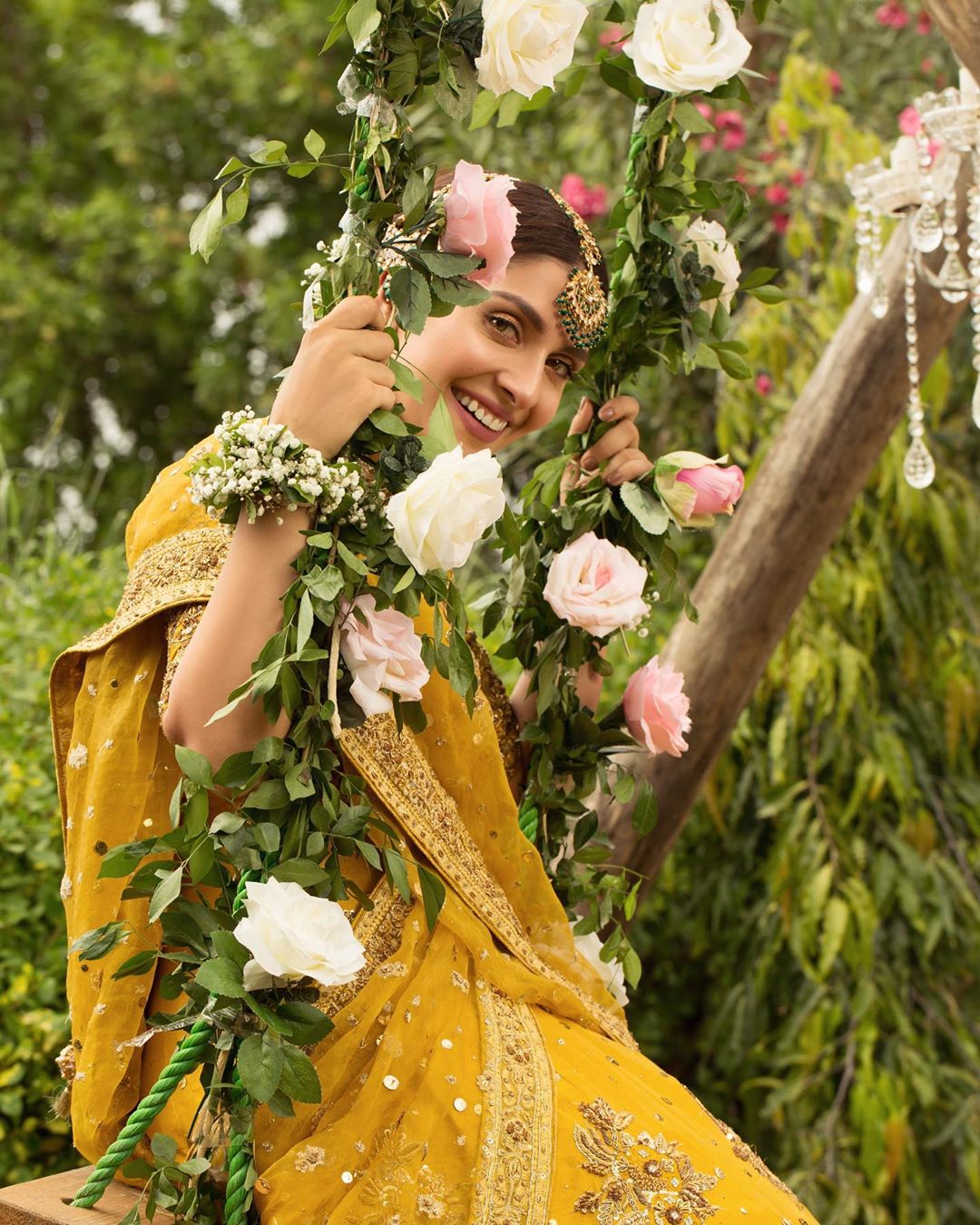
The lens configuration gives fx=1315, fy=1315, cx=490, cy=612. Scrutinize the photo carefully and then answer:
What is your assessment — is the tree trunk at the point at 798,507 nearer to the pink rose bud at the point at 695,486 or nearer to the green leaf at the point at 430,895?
the pink rose bud at the point at 695,486

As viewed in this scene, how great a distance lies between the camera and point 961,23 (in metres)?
1.90

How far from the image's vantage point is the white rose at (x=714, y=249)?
1.74m

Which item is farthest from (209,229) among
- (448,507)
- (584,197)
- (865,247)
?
(584,197)

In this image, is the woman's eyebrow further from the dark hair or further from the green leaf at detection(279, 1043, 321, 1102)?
the green leaf at detection(279, 1043, 321, 1102)

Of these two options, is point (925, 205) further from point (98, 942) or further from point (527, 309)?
point (98, 942)

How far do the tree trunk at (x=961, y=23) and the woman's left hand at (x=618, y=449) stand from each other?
A: 2.37 feet

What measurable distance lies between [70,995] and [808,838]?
7.17 feet

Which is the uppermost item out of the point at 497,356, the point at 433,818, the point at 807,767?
the point at 497,356

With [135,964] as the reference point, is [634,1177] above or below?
below

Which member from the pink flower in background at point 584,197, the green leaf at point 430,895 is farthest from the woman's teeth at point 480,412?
the pink flower in background at point 584,197

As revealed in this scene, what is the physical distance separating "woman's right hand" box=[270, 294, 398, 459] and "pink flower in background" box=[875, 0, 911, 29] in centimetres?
390

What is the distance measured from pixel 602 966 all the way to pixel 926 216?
1437 mm

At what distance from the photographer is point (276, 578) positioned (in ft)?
4.00

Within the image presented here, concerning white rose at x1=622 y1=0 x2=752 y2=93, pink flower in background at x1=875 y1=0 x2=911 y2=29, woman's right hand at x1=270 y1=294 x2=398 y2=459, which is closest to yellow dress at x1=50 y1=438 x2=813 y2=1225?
woman's right hand at x1=270 y1=294 x2=398 y2=459
